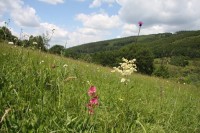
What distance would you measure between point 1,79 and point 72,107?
3.22ft

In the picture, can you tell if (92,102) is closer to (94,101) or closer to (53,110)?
(94,101)

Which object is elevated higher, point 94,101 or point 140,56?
point 140,56

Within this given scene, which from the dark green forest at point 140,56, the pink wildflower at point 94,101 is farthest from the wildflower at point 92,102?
the dark green forest at point 140,56

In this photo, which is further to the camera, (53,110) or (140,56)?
(140,56)

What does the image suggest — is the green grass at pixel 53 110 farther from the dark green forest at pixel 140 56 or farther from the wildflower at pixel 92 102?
the dark green forest at pixel 140 56

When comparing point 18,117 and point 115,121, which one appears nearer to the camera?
point 18,117

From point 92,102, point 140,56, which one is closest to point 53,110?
point 92,102

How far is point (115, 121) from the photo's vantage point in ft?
10.7

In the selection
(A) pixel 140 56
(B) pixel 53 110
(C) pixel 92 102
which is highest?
(A) pixel 140 56

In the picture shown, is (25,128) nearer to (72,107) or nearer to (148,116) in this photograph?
(72,107)

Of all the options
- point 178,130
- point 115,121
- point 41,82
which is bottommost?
point 178,130

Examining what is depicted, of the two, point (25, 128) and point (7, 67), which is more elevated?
point (7, 67)

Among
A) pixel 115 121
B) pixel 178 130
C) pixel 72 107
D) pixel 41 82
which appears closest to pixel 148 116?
pixel 178 130

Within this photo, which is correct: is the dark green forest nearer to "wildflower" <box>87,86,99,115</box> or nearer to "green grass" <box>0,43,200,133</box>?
"green grass" <box>0,43,200,133</box>
